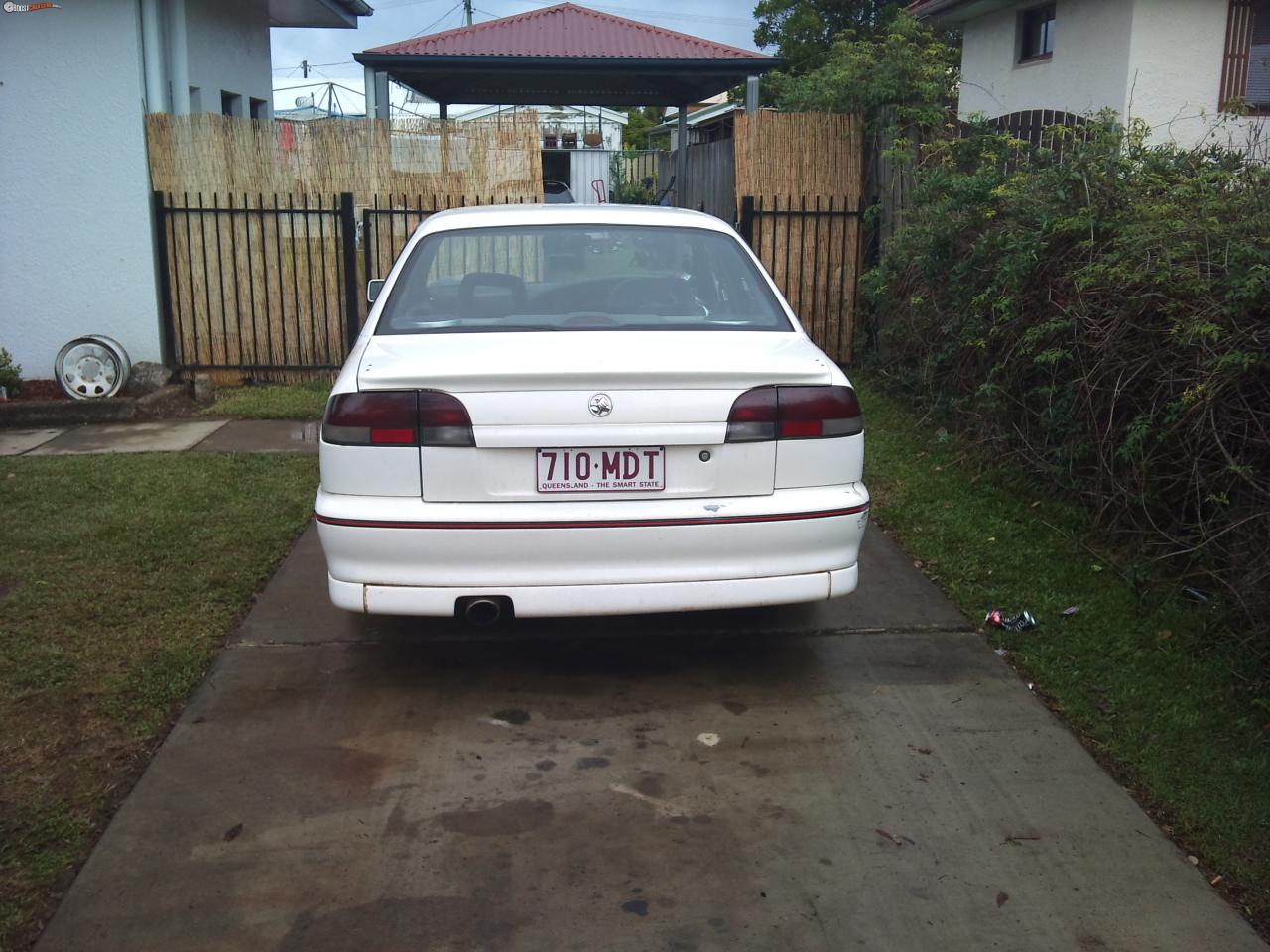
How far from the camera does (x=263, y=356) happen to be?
1073 centimetres

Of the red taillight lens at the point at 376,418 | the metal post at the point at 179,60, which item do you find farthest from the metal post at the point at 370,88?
the red taillight lens at the point at 376,418

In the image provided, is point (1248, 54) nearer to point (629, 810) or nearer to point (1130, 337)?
point (1130, 337)

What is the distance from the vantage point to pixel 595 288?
4996 millimetres

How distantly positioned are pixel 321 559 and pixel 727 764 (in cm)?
276

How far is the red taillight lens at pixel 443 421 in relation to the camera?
13.1 ft

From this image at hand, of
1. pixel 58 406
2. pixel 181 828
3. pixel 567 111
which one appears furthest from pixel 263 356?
pixel 567 111

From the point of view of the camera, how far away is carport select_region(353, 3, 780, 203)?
1403cm

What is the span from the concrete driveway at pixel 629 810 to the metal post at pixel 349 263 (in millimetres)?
6073

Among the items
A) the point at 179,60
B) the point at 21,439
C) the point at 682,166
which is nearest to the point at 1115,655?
the point at 21,439

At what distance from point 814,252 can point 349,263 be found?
4.03m

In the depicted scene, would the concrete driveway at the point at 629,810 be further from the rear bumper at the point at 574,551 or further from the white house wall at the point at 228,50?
the white house wall at the point at 228,50

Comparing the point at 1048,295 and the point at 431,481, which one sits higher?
the point at 1048,295

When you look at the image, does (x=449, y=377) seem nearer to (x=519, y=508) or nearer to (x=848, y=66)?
(x=519, y=508)

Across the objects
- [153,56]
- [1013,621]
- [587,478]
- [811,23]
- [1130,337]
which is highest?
[811,23]
